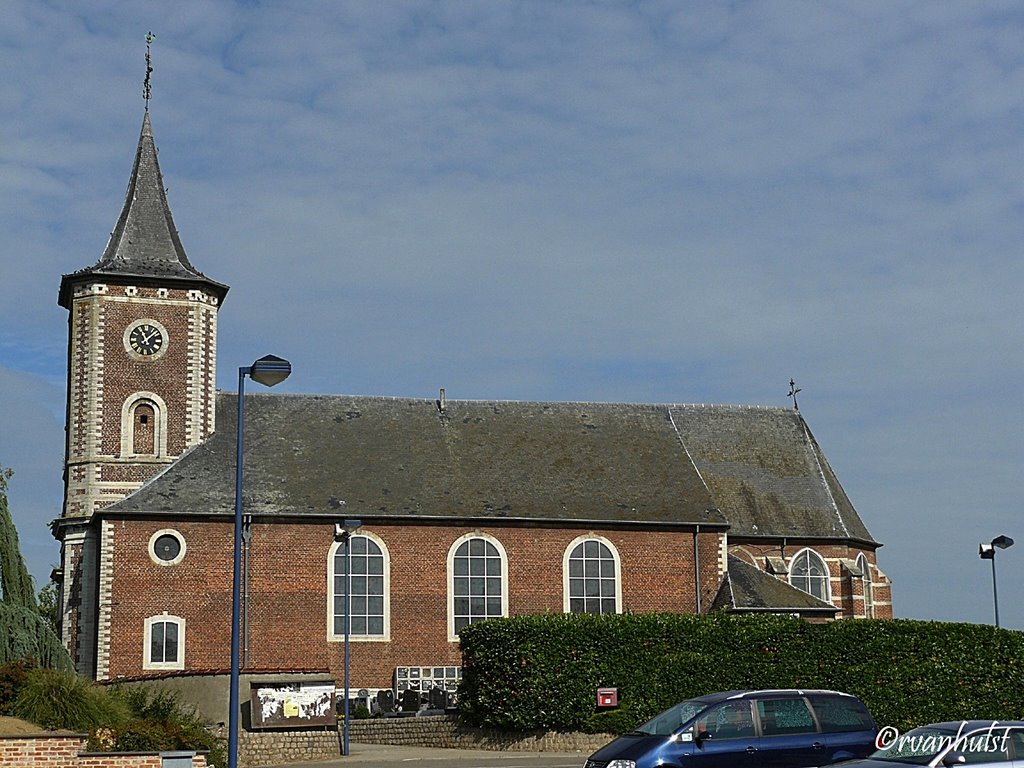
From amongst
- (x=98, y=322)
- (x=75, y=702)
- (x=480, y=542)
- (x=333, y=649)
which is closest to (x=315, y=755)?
(x=75, y=702)

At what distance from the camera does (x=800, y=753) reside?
16.9m

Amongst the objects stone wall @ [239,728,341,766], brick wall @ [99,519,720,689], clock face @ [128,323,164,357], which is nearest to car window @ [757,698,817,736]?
stone wall @ [239,728,341,766]

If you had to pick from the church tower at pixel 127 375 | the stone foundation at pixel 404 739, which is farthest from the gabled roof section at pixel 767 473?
the church tower at pixel 127 375

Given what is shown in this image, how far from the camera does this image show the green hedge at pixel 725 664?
90.3 ft

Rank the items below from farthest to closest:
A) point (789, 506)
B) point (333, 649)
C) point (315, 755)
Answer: point (789, 506)
point (333, 649)
point (315, 755)

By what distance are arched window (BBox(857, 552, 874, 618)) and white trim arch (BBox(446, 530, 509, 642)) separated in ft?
39.3

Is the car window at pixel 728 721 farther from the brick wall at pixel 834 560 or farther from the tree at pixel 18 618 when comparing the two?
the brick wall at pixel 834 560

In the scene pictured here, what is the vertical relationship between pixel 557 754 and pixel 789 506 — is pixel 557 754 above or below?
below

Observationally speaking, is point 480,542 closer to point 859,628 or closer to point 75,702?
point 859,628

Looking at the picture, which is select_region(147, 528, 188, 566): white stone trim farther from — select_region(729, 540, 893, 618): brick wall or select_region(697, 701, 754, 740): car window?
select_region(697, 701, 754, 740): car window

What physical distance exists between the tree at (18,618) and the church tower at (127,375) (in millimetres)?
12910

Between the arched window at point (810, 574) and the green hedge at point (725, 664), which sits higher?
the arched window at point (810, 574)

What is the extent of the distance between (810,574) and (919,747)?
26.7 m

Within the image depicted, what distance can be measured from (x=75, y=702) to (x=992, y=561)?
2302 centimetres
